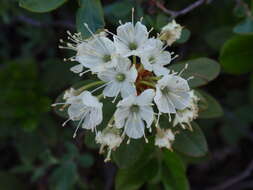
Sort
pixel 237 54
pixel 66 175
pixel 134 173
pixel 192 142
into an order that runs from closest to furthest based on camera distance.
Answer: pixel 192 142 → pixel 134 173 → pixel 237 54 → pixel 66 175

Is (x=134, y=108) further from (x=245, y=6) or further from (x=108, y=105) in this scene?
(x=245, y=6)

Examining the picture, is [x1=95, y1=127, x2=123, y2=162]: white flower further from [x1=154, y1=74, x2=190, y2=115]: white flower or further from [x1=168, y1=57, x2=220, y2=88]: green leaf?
[x1=168, y1=57, x2=220, y2=88]: green leaf

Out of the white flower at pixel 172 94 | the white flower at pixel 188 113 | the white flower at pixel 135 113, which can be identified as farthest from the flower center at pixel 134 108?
the white flower at pixel 188 113

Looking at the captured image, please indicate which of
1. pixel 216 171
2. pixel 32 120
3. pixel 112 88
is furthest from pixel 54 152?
pixel 112 88

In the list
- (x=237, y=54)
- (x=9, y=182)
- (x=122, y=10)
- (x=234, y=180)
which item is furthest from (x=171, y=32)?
(x=9, y=182)

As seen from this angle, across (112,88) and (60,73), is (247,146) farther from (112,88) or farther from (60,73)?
(112,88)

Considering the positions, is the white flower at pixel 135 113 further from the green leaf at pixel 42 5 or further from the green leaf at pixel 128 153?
the green leaf at pixel 42 5
